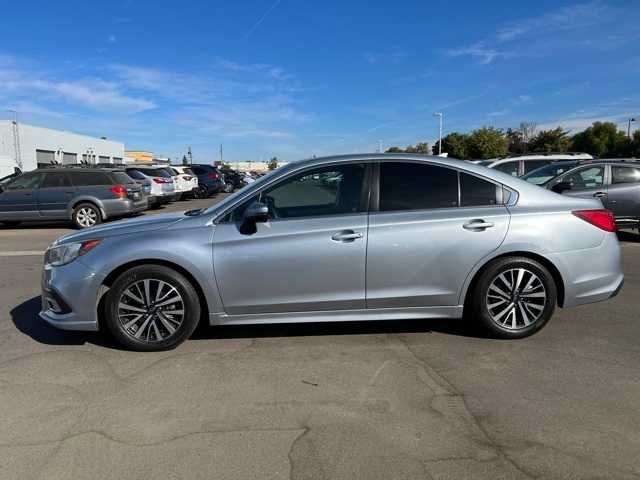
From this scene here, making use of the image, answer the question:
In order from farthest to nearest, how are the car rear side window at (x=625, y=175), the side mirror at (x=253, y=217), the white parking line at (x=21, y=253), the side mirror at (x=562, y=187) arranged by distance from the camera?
the side mirror at (x=562, y=187), the car rear side window at (x=625, y=175), the white parking line at (x=21, y=253), the side mirror at (x=253, y=217)

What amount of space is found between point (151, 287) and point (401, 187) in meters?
2.31

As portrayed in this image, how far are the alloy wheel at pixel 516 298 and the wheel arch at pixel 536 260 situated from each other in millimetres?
132

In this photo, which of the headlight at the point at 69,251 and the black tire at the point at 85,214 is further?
the black tire at the point at 85,214

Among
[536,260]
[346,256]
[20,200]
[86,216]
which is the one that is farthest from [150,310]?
[20,200]

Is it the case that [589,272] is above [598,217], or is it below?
below

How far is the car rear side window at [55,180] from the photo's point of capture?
13.8 meters

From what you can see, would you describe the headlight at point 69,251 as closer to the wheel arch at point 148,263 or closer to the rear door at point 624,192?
the wheel arch at point 148,263

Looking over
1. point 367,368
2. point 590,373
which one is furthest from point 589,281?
point 367,368

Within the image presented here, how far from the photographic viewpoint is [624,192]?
10.0 m

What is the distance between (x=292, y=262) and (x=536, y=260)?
2175 mm

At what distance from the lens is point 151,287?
4316 millimetres

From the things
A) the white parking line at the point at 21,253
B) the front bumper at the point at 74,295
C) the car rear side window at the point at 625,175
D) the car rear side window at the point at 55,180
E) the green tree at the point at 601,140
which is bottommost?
the white parking line at the point at 21,253

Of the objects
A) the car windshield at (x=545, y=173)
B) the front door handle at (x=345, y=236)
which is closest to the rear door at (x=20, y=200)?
the front door handle at (x=345, y=236)

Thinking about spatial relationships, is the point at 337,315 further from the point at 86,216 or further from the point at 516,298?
the point at 86,216
